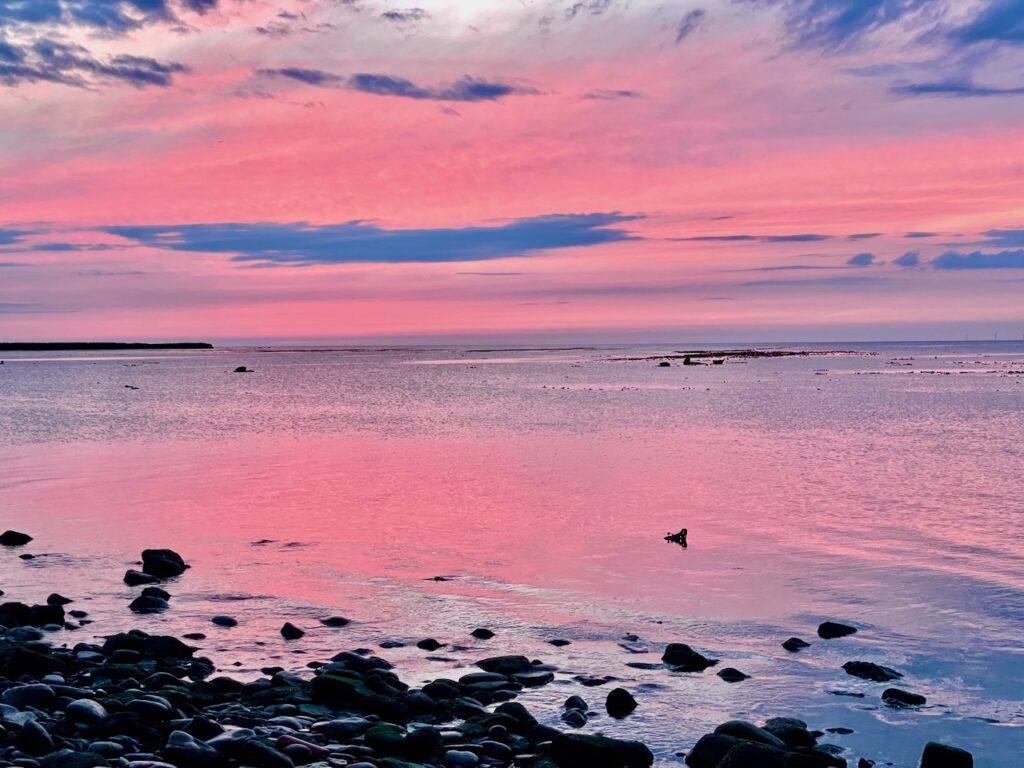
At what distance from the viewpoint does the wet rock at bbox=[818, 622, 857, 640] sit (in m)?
14.6

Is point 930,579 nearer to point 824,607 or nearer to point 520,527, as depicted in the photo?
point 824,607

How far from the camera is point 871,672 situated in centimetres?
1284

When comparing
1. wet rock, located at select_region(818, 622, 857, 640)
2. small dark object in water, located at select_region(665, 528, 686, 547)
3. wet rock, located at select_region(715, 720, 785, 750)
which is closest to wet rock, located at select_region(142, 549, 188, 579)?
small dark object in water, located at select_region(665, 528, 686, 547)

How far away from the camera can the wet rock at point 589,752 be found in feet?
32.4

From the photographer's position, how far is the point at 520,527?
23391 mm

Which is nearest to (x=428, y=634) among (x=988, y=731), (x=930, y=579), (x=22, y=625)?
(x=22, y=625)

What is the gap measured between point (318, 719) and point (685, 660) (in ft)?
16.7

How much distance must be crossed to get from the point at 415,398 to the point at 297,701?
6646 centimetres

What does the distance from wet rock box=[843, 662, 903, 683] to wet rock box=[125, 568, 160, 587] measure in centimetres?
1212

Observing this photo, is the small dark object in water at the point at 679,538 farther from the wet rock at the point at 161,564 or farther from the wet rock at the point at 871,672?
the wet rock at the point at 161,564

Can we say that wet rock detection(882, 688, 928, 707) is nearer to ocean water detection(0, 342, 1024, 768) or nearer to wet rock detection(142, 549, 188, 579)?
ocean water detection(0, 342, 1024, 768)

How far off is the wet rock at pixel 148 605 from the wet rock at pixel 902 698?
11140 mm

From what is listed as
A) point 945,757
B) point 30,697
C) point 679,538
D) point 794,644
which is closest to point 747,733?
point 945,757

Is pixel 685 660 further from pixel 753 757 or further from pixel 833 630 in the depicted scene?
pixel 753 757
